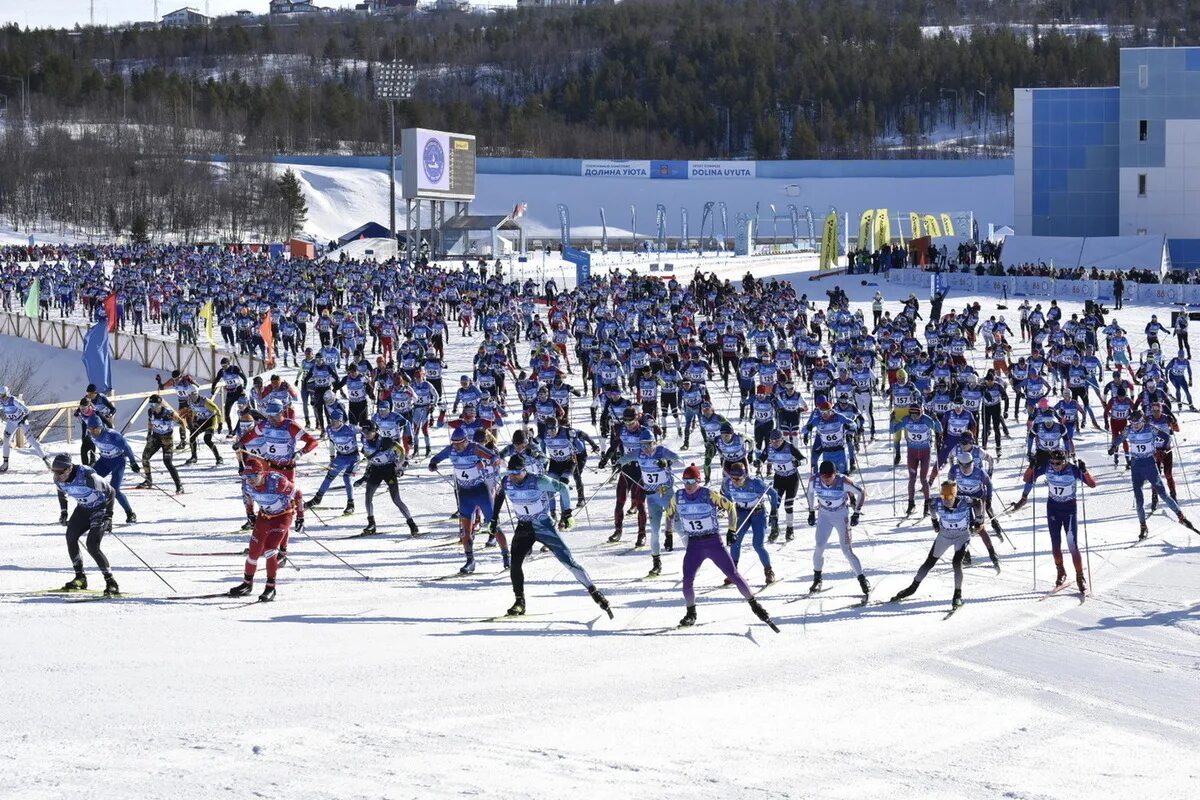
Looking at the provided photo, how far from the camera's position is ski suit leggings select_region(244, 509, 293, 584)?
1366 cm

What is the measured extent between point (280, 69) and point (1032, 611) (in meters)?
187

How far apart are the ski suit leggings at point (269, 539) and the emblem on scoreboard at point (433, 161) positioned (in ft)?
190

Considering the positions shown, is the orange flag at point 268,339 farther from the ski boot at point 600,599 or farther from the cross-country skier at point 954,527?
the cross-country skier at point 954,527

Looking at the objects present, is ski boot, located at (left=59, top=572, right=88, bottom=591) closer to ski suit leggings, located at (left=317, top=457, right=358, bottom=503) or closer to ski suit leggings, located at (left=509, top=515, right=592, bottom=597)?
ski suit leggings, located at (left=509, top=515, right=592, bottom=597)

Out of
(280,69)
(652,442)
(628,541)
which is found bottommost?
(628,541)

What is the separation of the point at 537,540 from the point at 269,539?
249 centimetres

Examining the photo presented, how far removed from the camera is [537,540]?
43.5 feet

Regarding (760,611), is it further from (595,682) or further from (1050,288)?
(1050,288)

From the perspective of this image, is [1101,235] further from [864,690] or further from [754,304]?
[864,690]

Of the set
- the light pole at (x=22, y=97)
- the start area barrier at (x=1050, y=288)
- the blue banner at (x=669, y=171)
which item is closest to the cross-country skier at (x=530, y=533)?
the start area barrier at (x=1050, y=288)

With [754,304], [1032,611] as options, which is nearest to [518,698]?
[1032,611]

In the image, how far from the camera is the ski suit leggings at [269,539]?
13.7 metres

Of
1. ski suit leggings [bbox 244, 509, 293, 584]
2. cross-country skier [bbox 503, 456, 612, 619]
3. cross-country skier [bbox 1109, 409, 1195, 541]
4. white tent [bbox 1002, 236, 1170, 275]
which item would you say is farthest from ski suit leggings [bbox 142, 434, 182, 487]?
white tent [bbox 1002, 236, 1170, 275]

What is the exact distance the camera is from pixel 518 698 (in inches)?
429
